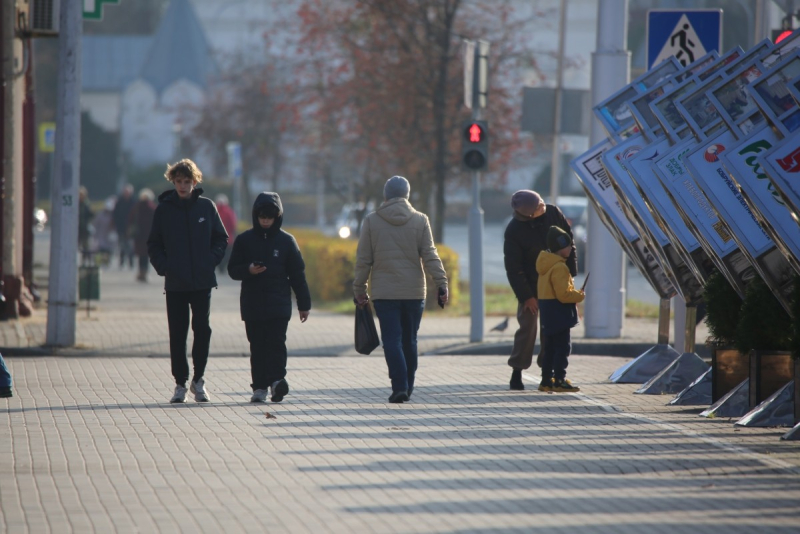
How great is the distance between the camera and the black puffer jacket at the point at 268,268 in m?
10.4

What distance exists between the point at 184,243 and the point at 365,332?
149 cm

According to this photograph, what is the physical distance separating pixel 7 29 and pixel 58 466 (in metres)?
11.3

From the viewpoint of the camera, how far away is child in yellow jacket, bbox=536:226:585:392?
11.0 m

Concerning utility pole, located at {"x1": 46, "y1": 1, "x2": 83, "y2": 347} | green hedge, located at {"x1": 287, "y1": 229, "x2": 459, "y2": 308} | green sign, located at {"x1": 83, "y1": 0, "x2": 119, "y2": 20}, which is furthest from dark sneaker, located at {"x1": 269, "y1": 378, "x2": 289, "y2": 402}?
green hedge, located at {"x1": 287, "y1": 229, "x2": 459, "y2": 308}

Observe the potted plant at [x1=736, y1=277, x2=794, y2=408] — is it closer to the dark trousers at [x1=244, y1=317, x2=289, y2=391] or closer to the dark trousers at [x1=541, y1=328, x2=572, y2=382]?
the dark trousers at [x1=541, y1=328, x2=572, y2=382]

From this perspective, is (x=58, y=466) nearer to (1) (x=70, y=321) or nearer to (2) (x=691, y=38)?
(1) (x=70, y=321)

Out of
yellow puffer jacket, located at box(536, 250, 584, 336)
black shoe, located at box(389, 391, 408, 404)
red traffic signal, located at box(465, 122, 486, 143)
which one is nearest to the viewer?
black shoe, located at box(389, 391, 408, 404)

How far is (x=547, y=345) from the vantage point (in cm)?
1125

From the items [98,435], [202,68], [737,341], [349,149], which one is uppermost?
[202,68]

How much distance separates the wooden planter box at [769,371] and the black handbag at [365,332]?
9.05 ft

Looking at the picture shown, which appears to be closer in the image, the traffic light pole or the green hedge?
the traffic light pole

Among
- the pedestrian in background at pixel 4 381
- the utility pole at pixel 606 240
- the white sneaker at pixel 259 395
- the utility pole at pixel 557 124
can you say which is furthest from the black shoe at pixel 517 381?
the utility pole at pixel 557 124

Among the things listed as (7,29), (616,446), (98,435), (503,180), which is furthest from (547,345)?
(503,180)

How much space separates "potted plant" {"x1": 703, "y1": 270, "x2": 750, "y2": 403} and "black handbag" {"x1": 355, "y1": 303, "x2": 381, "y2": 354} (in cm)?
244
